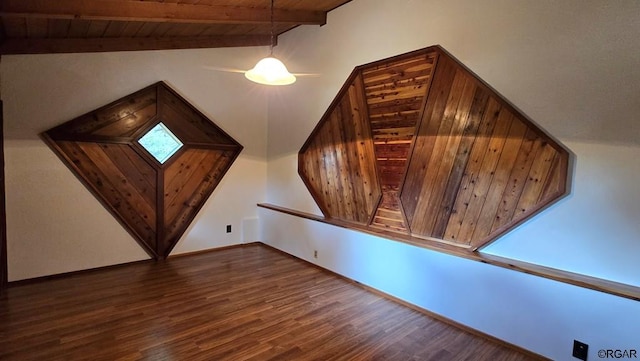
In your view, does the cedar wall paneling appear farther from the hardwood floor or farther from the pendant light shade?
the pendant light shade

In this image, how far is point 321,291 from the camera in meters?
3.47

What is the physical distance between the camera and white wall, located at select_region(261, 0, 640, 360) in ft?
6.71

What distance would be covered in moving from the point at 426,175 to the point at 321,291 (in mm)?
1684

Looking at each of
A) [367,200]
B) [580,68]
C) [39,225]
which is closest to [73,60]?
[39,225]

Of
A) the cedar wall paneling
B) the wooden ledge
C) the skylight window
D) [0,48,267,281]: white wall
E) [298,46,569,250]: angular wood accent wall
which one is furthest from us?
the skylight window

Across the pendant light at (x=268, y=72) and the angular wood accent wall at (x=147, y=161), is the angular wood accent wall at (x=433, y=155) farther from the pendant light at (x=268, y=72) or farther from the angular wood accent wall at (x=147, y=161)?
the angular wood accent wall at (x=147, y=161)

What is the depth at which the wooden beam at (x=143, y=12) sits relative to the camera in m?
2.59

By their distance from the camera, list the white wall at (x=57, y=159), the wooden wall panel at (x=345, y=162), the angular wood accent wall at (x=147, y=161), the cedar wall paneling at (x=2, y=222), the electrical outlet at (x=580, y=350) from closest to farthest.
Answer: the electrical outlet at (x=580, y=350), the cedar wall paneling at (x=2, y=222), the white wall at (x=57, y=159), the wooden wall panel at (x=345, y=162), the angular wood accent wall at (x=147, y=161)

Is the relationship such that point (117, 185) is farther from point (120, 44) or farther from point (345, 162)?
point (345, 162)

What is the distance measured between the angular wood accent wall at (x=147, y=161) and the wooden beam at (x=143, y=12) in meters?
1.34

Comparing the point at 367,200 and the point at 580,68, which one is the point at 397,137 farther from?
Result: the point at 580,68

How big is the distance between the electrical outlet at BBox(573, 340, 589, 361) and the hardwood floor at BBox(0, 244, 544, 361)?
30cm

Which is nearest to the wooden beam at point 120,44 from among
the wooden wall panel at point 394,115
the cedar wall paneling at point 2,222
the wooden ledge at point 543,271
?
the cedar wall paneling at point 2,222

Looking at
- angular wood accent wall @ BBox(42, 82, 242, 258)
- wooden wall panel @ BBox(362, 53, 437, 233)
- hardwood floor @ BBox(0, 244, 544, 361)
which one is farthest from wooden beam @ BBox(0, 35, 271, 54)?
hardwood floor @ BBox(0, 244, 544, 361)
